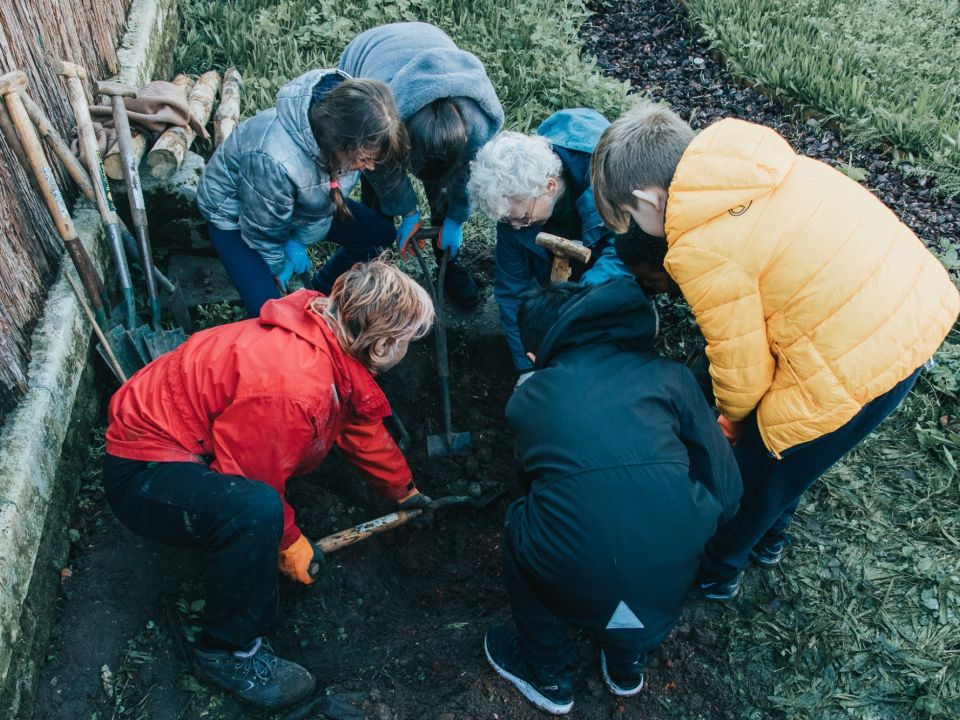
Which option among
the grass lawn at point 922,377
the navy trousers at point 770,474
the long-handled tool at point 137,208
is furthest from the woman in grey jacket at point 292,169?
the navy trousers at point 770,474

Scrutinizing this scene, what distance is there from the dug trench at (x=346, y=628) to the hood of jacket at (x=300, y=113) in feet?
3.98

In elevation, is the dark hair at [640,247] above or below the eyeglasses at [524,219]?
above

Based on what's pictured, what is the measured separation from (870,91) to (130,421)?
5078mm

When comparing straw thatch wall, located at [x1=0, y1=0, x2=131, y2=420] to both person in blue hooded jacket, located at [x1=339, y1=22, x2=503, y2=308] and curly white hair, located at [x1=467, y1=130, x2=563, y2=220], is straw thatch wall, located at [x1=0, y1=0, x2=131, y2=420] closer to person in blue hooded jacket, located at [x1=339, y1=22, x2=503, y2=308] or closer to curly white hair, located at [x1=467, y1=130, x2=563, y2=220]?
person in blue hooded jacket, located at [x1=339, y1=22, x2=503, y2=308]

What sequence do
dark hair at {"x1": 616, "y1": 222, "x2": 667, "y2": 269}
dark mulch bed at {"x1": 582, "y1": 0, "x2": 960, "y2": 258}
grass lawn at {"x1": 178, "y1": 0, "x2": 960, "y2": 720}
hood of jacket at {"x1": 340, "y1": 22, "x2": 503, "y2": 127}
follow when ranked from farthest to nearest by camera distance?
dark mulch bed at {"x1": 582, "y1": 0, "x2": 960, "y2": 258} < hood of jacket at {"x1": 340, "y1": 22, "x2": 503, "y2": 127} < grass lawn at {"x1": 178, "y1": 0, "x2": 960, "y2": 720} < dark hair at {"x1": 616, "y1": 222, "x2": 667, "y2": 269}

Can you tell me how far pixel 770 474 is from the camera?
95.7 inches

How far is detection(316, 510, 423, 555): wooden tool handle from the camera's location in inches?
112

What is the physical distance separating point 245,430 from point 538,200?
1.44 meters

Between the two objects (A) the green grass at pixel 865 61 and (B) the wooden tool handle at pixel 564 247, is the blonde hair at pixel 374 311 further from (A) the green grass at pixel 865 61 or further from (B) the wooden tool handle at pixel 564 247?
(A) the green grass at pixel 865 61

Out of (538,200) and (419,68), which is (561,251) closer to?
(538,200)

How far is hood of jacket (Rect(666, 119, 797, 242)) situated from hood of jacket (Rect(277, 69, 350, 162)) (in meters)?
1.50

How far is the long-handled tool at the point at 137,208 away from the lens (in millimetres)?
3332

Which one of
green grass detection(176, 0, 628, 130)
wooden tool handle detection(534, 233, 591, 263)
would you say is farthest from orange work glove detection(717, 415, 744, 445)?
green grass detection(176, 0, 628, 130)

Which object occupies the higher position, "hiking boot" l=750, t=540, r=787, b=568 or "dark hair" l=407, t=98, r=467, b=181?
"dark hair" l=407, t=98, r=467, b=181
